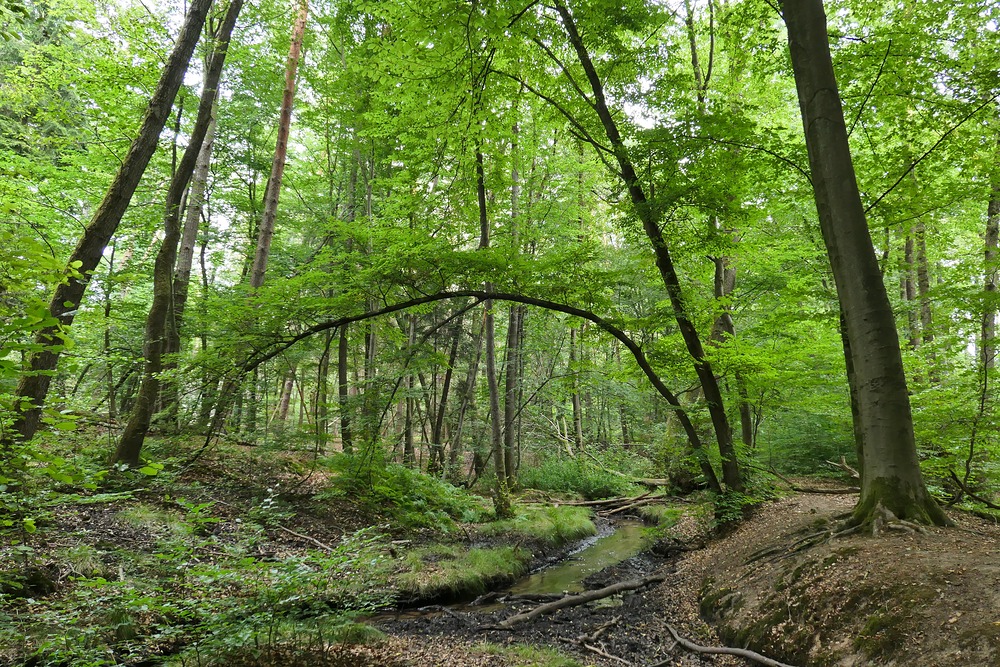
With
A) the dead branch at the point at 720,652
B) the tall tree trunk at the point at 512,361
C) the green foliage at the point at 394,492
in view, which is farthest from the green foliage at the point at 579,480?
the dead branch at the point at 720,652

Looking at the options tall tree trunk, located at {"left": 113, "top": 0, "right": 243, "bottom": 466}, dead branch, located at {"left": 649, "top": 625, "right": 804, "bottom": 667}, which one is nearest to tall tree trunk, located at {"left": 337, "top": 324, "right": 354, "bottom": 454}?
tall tree trunk, located at {"left": 113, "top": 0, "right": 243, "bottom": 466}

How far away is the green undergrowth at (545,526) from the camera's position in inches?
383

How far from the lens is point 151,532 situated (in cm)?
591

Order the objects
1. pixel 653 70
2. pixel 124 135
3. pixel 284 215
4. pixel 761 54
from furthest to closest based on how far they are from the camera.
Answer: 1. pixel 284 215
2. pixel 124 135
3. pixel 653 70
4. pixel 761 54

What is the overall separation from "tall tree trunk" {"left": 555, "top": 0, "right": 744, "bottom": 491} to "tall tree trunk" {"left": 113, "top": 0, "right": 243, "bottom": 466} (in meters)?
5.41

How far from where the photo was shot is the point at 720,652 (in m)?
4.55

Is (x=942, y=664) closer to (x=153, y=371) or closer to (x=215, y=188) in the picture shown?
(x=153, y=371)

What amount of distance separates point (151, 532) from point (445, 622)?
374cm

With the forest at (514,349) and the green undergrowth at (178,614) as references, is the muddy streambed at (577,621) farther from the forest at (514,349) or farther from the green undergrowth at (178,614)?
the green undergrowth at (178,614)

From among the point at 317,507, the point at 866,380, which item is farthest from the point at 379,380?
the point at 866,380

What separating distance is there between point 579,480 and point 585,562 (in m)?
6.37

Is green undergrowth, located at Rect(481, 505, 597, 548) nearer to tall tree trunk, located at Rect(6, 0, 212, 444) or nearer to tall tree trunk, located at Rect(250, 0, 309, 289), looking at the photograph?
tall tree trunk, located at Rect(250, 0, 309, 289)

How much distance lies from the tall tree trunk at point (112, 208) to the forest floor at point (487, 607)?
1578 mm

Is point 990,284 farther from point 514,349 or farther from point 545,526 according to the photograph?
point 514,349
